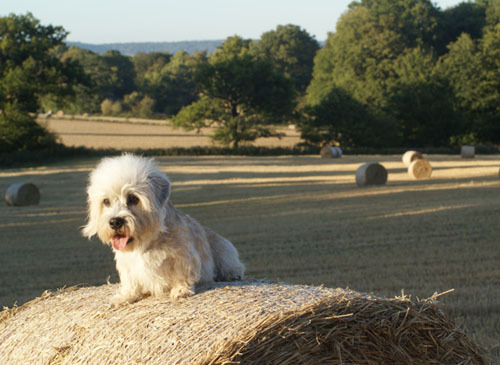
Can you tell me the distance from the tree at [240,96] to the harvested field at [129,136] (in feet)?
5.45

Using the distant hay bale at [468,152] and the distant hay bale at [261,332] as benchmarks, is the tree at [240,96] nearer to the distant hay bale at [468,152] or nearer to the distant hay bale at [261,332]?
the distant hay bale at [468,152]

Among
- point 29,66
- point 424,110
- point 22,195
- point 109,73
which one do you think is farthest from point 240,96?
point 109,73

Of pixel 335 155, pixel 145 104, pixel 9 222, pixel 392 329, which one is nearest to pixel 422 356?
pixel 392 329

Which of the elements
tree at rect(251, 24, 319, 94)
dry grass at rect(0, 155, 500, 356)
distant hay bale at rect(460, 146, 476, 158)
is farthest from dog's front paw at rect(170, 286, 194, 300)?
tree at rect(251, 24, 319, 94)

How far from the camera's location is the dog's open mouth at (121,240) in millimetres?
3814

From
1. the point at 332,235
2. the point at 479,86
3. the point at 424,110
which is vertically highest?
the point at 479,86

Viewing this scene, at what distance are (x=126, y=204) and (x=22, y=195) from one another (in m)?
17.3

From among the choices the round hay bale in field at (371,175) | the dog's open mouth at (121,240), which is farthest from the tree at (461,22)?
the dog's open mouth at (121,240)

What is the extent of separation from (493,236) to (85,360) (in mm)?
9199

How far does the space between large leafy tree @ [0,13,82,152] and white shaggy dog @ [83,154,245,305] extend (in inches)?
1381

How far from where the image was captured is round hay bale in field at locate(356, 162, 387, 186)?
71.8 ft

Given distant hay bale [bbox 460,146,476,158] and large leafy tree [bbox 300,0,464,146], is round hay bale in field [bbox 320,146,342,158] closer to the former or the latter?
large leafy tree [bbox 300,0,464,146]

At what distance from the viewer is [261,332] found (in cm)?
346

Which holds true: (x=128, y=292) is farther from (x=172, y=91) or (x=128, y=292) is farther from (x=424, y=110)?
(x=172, y=91)
